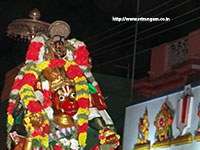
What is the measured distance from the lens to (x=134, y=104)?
10.9 m

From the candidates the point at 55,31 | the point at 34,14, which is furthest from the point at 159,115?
the point at 55,31

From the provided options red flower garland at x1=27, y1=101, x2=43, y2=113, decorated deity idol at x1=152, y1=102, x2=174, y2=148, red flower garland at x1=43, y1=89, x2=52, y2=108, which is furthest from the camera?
decorated deity idol at x1=152, y1=102, x2=174, y2=148

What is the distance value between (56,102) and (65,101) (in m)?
0.10

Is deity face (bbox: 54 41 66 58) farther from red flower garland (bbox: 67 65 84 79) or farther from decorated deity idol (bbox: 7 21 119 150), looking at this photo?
red flower garland (bbox: 67 65 84 79)

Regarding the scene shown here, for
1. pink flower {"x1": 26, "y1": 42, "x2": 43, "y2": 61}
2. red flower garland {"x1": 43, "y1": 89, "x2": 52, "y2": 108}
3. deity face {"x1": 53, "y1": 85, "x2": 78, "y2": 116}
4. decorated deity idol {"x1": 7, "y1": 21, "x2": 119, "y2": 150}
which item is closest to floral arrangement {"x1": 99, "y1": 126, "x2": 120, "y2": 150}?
decorated deity idol {"x1": 7, "y1": 21, "x2": 119, "y2": 150}

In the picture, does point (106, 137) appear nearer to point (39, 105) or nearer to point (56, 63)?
point (39, 105)

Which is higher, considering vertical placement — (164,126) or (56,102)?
(164,126)

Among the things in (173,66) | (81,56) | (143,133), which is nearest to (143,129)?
(143,133)

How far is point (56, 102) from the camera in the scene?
18.8 ft

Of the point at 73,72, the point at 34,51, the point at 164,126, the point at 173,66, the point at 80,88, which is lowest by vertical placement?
the point at 80,88

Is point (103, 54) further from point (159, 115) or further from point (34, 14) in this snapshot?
point (159, 115)

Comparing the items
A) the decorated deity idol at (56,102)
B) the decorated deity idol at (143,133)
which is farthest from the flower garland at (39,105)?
the decorated deity idol at (143,133)

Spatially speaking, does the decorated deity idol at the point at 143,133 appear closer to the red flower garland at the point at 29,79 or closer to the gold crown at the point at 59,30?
the gold crown at the point at 59,30

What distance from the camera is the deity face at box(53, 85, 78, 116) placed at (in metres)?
5.72
